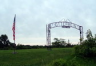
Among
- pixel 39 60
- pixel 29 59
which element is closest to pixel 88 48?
pixel 39 60

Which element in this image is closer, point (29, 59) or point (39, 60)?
point (39, 60)

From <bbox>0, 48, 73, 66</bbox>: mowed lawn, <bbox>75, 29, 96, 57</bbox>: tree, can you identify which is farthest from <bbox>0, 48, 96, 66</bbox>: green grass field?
<bbox>75, 29, 96, 57</bbox>: tree

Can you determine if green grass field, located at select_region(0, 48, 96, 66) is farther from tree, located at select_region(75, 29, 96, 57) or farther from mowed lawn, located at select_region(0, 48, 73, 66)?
tree, located at select_region(75, 29, 96, 57)

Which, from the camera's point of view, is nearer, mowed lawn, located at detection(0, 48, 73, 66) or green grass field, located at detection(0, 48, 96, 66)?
green grass field, located at detection(0, 48, 96, 66)

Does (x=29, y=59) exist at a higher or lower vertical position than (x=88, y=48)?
lower

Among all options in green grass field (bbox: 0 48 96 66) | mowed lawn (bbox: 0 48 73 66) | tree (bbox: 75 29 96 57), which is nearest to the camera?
green grass field (bbox: 0 48 96 66)

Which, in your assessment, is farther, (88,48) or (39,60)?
(88,48)

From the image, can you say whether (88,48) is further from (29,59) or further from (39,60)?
(29,59)

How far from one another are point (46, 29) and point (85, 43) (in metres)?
19.2

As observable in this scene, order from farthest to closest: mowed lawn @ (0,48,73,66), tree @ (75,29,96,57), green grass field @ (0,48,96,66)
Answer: tree @ (75,29,96,57) < mowed lawn @ (0,48,73,66) < green grass field @ (0,48,96,66)

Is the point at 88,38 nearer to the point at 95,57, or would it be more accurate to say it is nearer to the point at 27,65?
the point at 95,57

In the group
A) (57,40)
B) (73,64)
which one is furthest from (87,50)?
(57,40)

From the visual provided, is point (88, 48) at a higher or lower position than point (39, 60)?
higher

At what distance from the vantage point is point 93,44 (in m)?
17.8
